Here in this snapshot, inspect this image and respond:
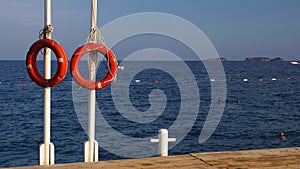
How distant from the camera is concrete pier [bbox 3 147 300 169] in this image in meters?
4.43

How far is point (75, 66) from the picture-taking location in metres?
4.97

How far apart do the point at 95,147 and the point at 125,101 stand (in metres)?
23.4

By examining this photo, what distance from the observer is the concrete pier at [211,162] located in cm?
443

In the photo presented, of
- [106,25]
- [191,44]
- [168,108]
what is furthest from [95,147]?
[168,108]

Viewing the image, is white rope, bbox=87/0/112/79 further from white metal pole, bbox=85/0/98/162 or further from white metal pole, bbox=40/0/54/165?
white metal pole, bbox=40/0/54/165

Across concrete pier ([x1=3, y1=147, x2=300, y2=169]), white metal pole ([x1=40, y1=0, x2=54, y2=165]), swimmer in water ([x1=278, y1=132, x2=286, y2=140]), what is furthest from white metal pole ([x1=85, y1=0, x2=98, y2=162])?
swimmer in water ([x1=278, y1=132, x2=286, y2=140])

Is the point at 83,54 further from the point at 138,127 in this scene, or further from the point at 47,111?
the point at 138,127

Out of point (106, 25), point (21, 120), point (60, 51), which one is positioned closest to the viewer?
point (60, 51)

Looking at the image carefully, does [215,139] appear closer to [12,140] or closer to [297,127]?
[297,127]

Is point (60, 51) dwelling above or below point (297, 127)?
above

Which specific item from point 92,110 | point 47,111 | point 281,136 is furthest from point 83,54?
point 281,136

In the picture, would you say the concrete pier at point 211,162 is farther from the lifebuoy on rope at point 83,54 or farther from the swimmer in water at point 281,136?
the swimmer in water at point 281,136

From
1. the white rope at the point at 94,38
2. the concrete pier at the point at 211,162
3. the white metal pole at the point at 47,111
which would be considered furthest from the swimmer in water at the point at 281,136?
the white metal pole at the point at 47,111

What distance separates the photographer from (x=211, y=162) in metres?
4.70
